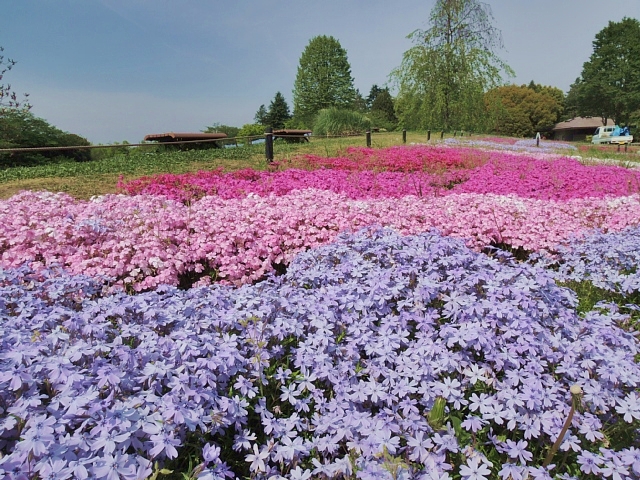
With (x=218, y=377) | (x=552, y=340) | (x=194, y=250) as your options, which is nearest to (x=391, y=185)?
(x=194, y=250)

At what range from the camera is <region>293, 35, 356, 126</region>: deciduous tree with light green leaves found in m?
46.1

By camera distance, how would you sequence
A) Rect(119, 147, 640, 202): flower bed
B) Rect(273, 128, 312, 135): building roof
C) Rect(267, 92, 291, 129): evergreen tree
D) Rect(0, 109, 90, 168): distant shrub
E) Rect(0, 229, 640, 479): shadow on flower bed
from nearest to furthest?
Rect(0, 229, 640, 479): shadow on flower bed
Rect(119, 147, 640, 202): flower bed
Rect(0, 109, 90, 168): distant shrub
Rect(273, 128, 312, 135): building roof
Rect(267, 92, 291, 129): evergreen tree

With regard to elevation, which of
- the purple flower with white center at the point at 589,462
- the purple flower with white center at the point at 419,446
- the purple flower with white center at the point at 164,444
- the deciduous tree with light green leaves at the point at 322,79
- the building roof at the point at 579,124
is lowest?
the purple flower with white center at the point at 589,462

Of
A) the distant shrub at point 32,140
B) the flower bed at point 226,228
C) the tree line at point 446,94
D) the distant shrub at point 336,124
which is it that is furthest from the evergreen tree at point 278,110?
the flower bed at point 226,228

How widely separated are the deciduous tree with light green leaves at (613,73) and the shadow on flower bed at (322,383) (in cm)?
5597

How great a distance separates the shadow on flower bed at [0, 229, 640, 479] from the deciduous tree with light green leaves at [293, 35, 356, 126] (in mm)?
45247

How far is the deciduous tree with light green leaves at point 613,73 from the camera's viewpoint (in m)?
46.4

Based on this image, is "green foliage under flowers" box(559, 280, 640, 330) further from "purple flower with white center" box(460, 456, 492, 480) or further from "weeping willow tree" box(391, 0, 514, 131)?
"weeping willow tree" box(391, 0, 514, 131)

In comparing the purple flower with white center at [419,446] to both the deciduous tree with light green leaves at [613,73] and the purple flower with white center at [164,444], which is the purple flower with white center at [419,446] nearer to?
the purple flower with white center at [164,444]

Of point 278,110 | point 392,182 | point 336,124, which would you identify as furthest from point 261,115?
point 392,182

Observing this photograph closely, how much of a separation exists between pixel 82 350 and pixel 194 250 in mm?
2181

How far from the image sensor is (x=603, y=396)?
1.65m

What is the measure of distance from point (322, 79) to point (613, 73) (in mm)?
33689

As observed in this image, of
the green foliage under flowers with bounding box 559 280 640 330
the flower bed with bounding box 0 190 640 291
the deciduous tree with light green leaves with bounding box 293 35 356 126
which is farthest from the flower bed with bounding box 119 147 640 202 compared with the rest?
the deciduous tree with light green leaves with bounding box 293 35 356 126
